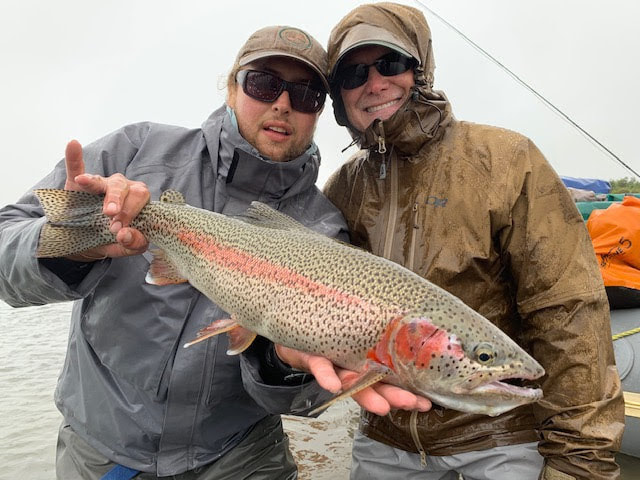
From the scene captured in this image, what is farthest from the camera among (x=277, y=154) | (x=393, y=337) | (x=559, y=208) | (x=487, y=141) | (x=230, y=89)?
(x=230, y=89)

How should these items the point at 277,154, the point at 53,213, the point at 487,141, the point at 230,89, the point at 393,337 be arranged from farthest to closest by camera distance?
the point at 230,89 → the point at 277,154 → the point at 487,141 → the point at 53,213 → the point at 393,337

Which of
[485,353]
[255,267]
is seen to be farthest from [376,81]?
[485,353]

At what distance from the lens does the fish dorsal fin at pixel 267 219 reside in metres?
2.79

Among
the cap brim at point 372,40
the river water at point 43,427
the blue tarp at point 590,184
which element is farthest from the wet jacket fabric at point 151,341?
the blue tarp at point 590,184

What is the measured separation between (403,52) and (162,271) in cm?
190

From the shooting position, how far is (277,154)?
3.19m

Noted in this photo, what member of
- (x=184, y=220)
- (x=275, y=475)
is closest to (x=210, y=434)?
(x=275, y=475)

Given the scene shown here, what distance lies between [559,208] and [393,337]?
4.41 ft

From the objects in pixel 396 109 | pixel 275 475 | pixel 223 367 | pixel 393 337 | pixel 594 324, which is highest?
pixel 396 109

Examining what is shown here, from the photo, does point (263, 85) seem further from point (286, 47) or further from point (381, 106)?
point (381, 106)

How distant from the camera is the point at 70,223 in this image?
2539 mm

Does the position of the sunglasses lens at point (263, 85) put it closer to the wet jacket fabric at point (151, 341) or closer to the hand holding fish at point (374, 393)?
the wet jacket fabric at point (151, 341)

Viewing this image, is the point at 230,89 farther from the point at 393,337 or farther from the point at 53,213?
the point at 393,337

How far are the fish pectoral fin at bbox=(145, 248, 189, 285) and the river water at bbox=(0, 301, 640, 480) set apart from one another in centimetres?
312
